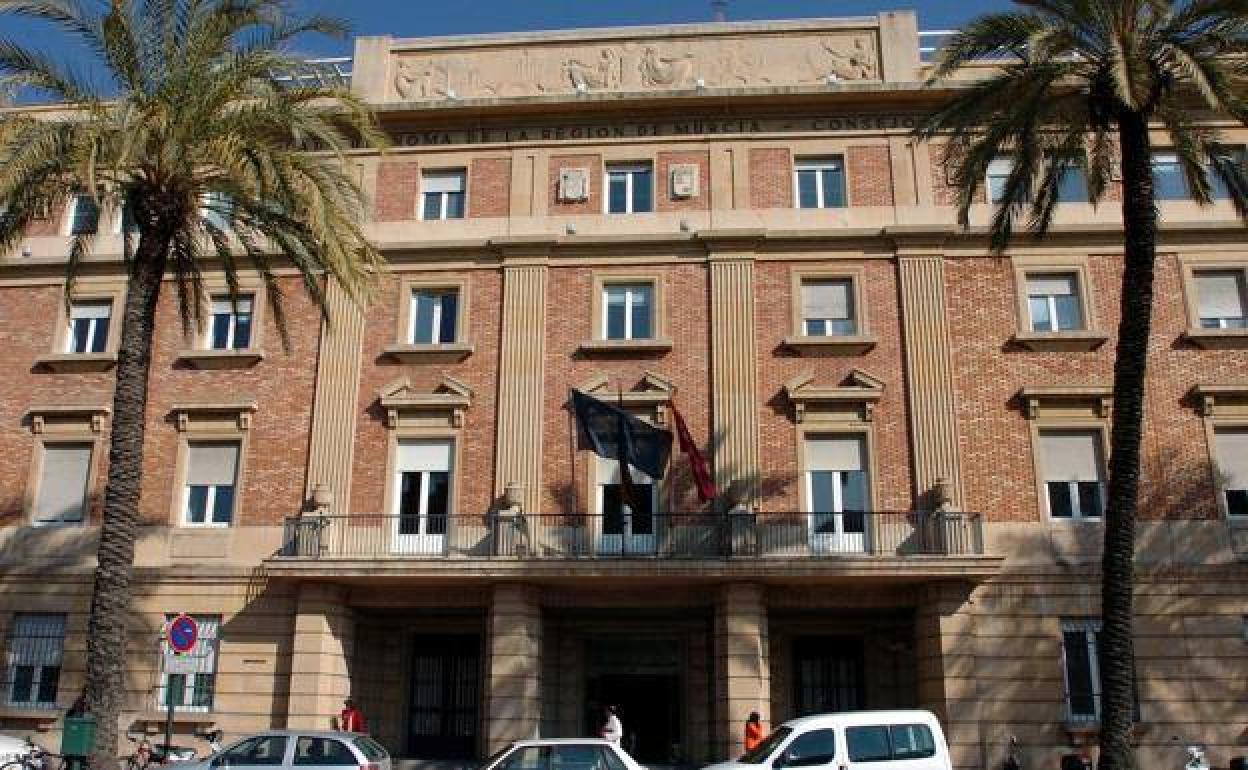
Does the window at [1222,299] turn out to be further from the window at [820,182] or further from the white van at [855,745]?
the white van at [855,745]

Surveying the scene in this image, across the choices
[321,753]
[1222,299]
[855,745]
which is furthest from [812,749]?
[1222,299]

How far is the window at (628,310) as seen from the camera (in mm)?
23312

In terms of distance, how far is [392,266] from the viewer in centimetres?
2402

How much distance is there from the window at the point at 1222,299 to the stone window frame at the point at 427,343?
50.0 ft

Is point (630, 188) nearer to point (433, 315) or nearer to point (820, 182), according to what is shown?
point (820, 182)

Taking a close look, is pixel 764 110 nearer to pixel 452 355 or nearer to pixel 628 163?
pixel 628 163

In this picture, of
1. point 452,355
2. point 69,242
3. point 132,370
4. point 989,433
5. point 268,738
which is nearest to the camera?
point 268,738

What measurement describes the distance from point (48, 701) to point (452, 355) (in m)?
10.8

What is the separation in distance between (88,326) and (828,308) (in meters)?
16.6

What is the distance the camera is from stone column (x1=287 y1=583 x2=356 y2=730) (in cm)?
2077

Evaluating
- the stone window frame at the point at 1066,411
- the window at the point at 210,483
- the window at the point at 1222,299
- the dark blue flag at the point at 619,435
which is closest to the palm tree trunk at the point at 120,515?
the window at the point at 210,483

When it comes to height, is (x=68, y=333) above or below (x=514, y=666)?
above

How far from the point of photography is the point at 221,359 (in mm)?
23594

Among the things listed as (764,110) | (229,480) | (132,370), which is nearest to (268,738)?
(132,370)
